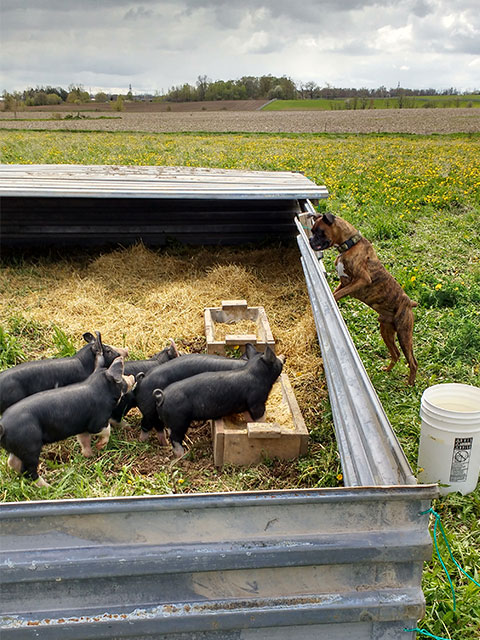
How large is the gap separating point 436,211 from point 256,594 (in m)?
10.6

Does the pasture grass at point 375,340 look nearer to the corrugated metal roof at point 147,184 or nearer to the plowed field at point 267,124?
the corrugated metal roof at point 147,184

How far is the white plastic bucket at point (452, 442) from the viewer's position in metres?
3.58

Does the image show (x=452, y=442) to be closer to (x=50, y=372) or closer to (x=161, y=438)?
(x=161, y=438)

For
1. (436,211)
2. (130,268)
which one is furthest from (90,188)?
(436,211)

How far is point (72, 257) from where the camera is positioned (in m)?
8.38

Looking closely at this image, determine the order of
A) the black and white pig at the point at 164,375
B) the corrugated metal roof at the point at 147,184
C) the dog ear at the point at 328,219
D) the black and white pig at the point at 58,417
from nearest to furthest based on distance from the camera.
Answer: the black and white pig at the point at 58,417 < the black and white pig at the point at 164,375 < the dog ear at the point at 328,219 < the corrugated metal roof at the point at 147,184

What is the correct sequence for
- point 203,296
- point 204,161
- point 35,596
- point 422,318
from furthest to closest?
point 204,161 < point 203,296 < point 422,318 < point 35,596

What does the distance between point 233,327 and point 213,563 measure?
398cm

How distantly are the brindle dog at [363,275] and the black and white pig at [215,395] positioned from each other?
43.3 inches

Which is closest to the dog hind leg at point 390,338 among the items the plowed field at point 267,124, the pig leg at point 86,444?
the pig leg at point 86,444

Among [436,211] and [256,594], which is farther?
[436,211]

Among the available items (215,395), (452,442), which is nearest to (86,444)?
(215,395)

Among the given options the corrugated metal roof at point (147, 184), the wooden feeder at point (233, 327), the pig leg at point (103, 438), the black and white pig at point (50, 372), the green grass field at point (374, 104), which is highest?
the green grass field at point (374, 104)

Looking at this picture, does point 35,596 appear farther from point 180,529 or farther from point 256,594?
point 256,594
